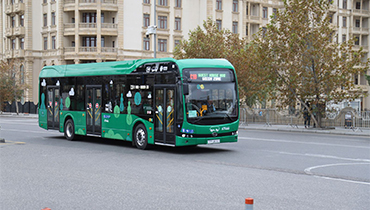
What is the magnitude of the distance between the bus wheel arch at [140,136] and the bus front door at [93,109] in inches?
96.7

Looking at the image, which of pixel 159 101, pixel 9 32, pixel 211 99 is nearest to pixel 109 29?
pixel 9 32

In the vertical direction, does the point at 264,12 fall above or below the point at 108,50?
above

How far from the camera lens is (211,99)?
49.9ft

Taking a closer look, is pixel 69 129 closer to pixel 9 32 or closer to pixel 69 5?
pixel 69 5

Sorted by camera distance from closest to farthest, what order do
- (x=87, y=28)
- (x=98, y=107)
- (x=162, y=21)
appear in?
1. (x=98, y=107)
2. (x=87, y=28)
3. (x=162, y=21)

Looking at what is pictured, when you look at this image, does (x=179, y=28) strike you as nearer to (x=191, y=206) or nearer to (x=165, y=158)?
(x=165, y=158)

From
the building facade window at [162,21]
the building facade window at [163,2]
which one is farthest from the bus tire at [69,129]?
the building facade window at [163,2]

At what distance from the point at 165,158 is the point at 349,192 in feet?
21.2

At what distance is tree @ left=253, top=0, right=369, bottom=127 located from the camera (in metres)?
28.4

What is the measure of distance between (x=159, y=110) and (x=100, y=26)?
45.3 metres

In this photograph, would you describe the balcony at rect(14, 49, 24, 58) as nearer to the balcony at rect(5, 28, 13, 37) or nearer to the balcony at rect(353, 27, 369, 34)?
the balcony at rect(5, 28, 13, 37)

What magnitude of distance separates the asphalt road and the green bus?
728mm

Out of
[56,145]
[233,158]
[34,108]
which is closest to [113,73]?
[56,145]

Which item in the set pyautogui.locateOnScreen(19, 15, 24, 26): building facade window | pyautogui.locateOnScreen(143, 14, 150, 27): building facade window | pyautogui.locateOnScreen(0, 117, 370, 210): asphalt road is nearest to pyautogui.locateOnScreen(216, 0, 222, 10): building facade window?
pyautogui.locateOnScreen(143, 14, 150, 27): building facade window
